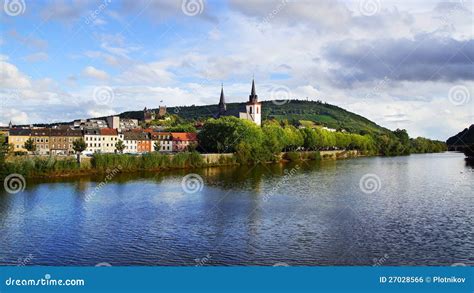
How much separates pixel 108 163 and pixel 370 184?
32044mm

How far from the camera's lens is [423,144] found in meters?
156

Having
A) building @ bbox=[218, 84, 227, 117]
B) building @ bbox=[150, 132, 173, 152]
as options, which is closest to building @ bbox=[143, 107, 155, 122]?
building @ bbox=[218, 84, 227, 117]

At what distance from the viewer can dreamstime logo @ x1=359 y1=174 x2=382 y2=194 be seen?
45.8 metres

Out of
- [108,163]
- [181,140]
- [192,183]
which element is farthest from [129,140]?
[192,183]

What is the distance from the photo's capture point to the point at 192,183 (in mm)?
52438

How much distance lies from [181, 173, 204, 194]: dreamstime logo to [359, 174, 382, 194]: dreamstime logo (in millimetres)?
15745

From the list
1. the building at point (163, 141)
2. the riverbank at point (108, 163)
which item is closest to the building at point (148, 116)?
the building at point (163, 141)

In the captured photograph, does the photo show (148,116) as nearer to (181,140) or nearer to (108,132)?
(181,140)

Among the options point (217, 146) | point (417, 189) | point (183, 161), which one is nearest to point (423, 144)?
point (217, 146)

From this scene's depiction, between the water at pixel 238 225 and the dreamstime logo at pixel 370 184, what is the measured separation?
778mm

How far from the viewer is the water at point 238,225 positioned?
22625mm
